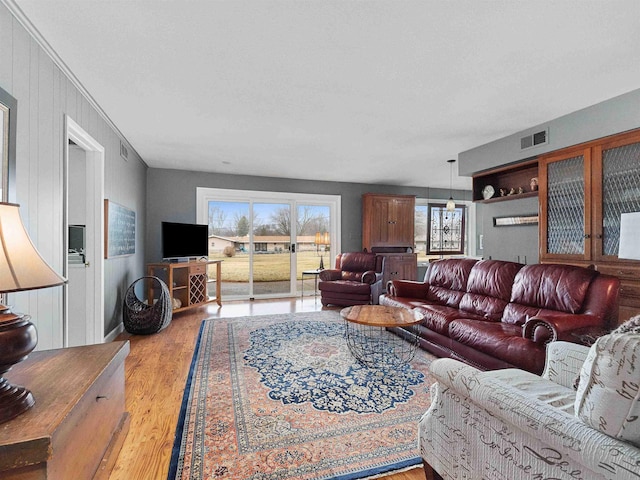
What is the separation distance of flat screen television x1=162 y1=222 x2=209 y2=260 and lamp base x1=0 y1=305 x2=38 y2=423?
13.4 feet

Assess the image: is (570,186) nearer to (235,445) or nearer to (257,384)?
(257,384)

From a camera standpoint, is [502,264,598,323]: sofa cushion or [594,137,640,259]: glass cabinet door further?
[594,137,640,259]: glass cabinet door

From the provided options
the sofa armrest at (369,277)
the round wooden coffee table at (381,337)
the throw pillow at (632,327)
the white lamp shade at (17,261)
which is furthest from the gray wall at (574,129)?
the white lamp shade at (17,261)

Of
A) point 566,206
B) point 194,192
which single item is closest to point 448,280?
point 566,206

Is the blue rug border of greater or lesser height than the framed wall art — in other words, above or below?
below

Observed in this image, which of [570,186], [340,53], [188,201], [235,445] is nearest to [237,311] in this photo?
[188,201]

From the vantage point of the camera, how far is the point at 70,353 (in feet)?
5.21

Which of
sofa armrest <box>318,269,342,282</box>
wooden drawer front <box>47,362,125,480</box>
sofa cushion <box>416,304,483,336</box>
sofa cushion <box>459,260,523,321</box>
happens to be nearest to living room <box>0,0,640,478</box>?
sofa armrest <box>318,269,342,282</box>

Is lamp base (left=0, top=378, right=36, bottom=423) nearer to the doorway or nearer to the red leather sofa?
the doorway

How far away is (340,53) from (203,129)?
2.16 meters

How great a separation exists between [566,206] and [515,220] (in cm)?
84

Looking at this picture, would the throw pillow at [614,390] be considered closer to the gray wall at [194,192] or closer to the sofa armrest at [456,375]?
the sofa armrest at [456,375]

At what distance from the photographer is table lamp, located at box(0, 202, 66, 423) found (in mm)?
1041

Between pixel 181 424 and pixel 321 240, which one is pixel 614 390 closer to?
pixel 181 424
